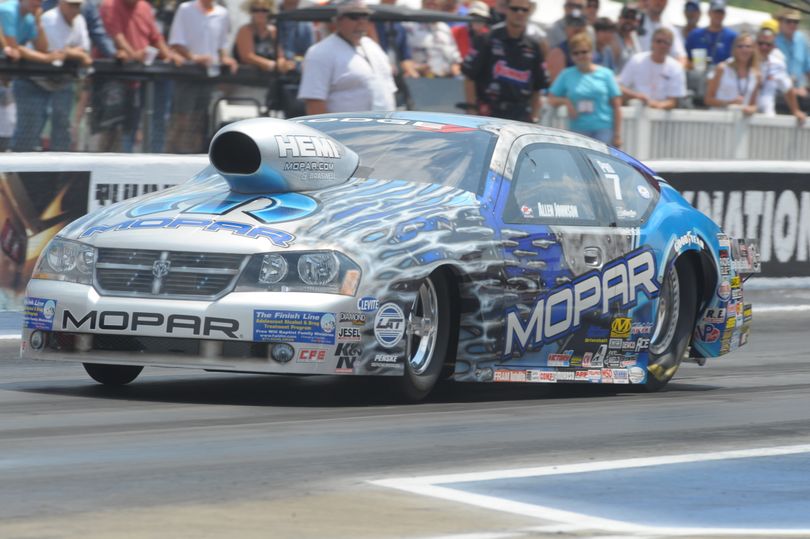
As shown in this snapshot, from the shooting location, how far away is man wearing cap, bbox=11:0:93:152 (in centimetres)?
1374

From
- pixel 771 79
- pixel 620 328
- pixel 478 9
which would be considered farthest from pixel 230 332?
pixel 771 79

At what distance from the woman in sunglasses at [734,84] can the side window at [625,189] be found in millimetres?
9284

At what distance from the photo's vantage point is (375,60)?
13625mm

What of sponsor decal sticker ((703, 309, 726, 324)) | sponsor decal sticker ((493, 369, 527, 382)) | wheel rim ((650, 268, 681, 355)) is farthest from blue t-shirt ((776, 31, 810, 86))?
sponsor decal sticker ((493, 369, 527, 382))

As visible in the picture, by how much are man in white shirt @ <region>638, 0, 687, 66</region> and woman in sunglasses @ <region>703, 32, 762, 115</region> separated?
632 millimetres

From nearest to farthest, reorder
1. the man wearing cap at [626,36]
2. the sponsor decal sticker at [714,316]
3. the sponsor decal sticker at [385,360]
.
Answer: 1. the sponsor decal sticker at [385,360]
2. the sponsor decal sticker at [714,316]
3. the man wearing cap at [626,36]

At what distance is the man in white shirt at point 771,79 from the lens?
19531mm

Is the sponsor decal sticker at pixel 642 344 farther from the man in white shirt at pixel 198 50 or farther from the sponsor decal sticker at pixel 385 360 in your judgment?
the man in white shirt at pixel 198 50

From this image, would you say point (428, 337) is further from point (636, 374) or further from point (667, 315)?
point (667, 315)

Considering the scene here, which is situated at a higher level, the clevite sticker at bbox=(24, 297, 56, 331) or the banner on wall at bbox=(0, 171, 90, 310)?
the clevite sticker at bbox=(24, 297, 56, 331)

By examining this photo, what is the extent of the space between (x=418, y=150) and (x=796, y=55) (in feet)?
41.6

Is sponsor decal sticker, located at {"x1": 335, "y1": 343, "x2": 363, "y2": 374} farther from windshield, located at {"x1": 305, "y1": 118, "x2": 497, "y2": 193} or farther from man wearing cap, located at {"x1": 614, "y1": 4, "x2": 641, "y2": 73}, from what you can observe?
man wearing cap, located at {"x1": 614, "y1": 4, "x2": 641, "y2": 73}

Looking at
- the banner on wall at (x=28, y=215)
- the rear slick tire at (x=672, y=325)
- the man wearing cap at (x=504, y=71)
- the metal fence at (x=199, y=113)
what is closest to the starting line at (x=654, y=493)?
the rear slick tire at (x=672, y=325)

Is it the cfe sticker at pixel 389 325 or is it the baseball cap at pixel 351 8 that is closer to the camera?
the cfe sticker at pixel 389 325
